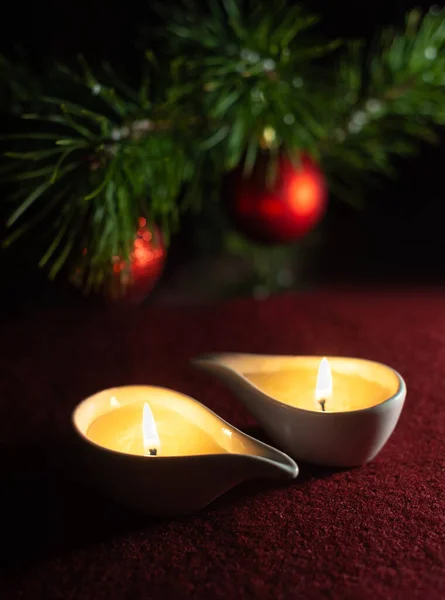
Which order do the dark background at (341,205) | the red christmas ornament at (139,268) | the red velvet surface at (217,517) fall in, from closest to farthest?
the red velvet surface at (217,517) → the red christmas ornament at (139,268) → the dark background at (341,205)

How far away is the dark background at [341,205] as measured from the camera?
0.62 meters

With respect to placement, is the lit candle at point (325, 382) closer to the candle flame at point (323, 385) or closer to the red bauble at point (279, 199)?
the candle flame at point (323, 385)

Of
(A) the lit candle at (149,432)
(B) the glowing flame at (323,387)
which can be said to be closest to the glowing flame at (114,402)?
(A) the lit candle at (149,432)

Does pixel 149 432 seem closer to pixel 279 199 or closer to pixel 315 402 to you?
pixel 315 402

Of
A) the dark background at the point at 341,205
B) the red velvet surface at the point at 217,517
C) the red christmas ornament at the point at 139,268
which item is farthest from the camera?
the dark background at the point at 341,205

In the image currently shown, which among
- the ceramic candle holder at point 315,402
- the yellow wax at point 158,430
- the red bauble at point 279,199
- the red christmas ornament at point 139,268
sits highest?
the red bauble at point 279,199

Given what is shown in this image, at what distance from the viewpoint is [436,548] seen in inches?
10.7

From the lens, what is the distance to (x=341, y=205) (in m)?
0.70

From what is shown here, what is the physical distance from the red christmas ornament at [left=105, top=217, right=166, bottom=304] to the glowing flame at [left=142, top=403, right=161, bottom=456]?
20 cm

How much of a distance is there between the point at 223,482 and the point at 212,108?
32 centimetres

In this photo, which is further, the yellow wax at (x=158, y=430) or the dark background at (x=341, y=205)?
the dark background at (x=341, y=205)

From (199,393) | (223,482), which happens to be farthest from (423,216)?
(223,482)

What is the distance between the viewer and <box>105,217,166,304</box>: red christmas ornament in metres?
0.50

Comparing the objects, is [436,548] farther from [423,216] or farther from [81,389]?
[423,216]
